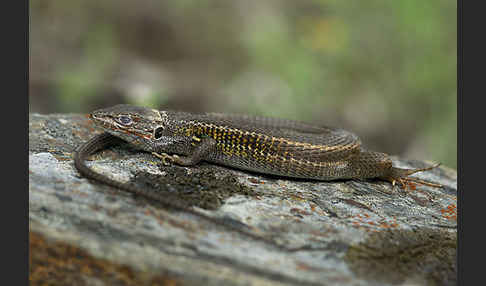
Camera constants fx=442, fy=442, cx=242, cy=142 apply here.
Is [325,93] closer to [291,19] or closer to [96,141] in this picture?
[291,19]

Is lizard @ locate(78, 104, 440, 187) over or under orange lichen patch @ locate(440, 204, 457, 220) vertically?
over

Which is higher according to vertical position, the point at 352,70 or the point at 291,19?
the point at 291,19

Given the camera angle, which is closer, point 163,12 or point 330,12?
point 330,12

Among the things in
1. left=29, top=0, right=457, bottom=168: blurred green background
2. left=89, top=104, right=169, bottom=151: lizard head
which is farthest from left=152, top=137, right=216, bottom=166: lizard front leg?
left=29, top=0, right=457, bottom=168: blurred green background

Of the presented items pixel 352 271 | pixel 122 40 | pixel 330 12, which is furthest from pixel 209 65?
pixel 352 271

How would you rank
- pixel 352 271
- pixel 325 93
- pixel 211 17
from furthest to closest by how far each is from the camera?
pixel 211 17 → pixel 325 93 → pixel 352 271

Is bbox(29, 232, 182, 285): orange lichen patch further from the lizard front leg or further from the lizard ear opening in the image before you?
the lizard ear opening

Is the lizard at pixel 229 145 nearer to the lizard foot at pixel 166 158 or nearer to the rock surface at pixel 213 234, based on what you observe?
the lizard foot at pixel 166 158

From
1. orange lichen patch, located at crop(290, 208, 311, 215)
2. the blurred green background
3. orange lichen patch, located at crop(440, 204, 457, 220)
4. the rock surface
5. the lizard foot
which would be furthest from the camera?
the blurred green background
